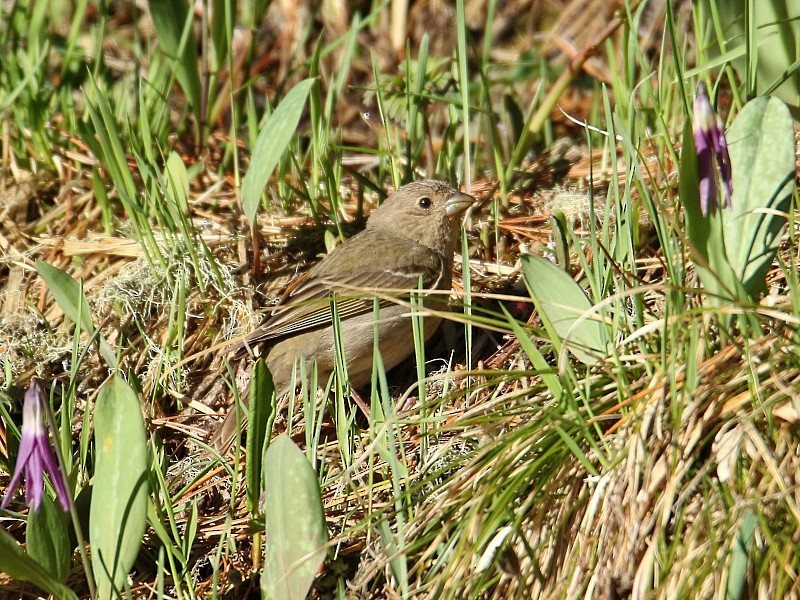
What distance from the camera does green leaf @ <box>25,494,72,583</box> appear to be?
3.15 meters

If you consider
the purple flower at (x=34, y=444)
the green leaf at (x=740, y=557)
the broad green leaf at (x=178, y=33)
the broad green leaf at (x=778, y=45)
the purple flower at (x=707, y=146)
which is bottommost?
the green leaf at (x=740, y=557)

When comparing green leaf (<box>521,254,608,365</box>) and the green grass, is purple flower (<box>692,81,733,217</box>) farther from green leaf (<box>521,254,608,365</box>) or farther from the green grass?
green leaf (<box>521,254,608,365</box>)

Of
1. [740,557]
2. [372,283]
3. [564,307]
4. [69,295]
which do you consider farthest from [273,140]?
[740,557]

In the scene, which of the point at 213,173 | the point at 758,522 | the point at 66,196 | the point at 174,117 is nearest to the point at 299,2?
the point at 174,117

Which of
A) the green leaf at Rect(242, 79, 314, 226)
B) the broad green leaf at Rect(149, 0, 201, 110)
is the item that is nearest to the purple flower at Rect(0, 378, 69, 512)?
the green leaf at Rect(242, 79, 314, 226)

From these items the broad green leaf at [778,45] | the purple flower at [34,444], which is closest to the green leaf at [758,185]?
the broad green leaf at [778,45]

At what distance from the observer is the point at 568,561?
312cm

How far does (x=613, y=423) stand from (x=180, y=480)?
1.88 m

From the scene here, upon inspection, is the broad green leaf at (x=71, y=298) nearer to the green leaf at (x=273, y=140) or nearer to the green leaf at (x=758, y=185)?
the green leaf at (x=273, y=140)

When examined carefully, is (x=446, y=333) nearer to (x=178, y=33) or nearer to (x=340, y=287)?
(x=340, y=287)

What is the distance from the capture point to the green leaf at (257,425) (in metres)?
3.56

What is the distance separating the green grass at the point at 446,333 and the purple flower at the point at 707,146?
0.34 feet

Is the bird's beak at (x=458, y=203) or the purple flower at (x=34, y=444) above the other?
the bird's beak at (x=458, y=203)

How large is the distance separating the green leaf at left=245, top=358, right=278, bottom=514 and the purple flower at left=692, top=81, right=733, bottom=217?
159cm
